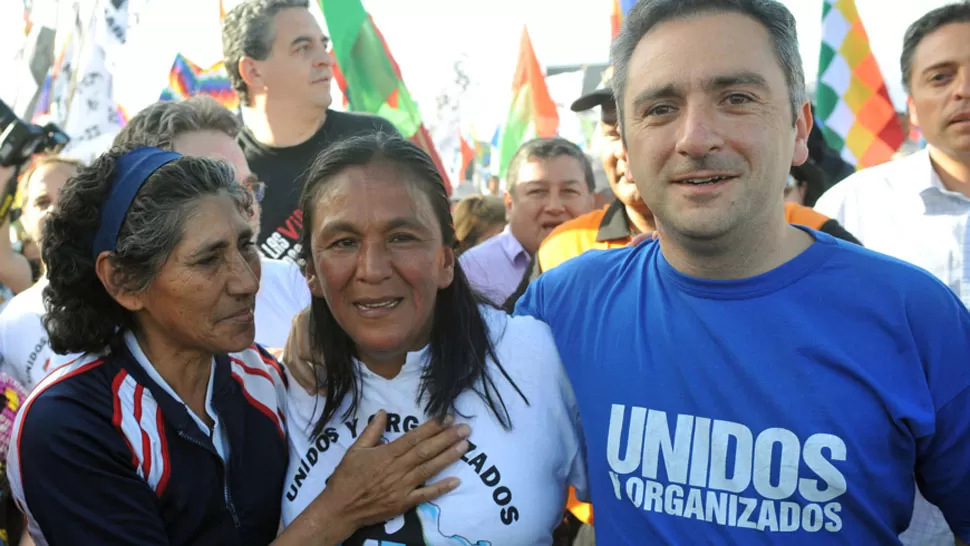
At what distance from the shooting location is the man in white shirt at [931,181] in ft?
10.2

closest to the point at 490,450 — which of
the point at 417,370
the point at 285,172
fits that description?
the point at 417,370

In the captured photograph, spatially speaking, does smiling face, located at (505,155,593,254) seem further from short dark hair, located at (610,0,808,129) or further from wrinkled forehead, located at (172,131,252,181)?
short dark hair, located at (610,0,808,129)

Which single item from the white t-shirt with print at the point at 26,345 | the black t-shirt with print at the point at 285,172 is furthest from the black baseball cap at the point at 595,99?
the white t-shirt with print at the point at 26,345

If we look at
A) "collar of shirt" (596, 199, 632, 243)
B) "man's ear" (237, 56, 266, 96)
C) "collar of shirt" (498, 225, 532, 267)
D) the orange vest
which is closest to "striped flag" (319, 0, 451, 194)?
"collar of shirt" (498, 225, 532, 267)

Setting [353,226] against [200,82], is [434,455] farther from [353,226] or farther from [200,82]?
[200,82]

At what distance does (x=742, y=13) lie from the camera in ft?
5.57

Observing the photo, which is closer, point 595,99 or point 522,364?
point 522,364

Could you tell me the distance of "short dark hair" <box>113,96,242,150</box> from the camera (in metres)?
2.78

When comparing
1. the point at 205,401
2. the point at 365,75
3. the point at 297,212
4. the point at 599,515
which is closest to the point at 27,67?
the point at 365,75

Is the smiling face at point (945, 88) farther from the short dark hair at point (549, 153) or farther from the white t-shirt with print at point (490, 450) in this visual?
the white t-shirt with print at point (490, 450)

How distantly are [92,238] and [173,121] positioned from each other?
86 centimetres

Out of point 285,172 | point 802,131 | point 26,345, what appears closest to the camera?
point 802,131

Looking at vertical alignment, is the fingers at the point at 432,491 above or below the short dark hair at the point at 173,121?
below

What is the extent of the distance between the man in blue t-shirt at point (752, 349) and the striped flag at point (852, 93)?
5405 millimetres
